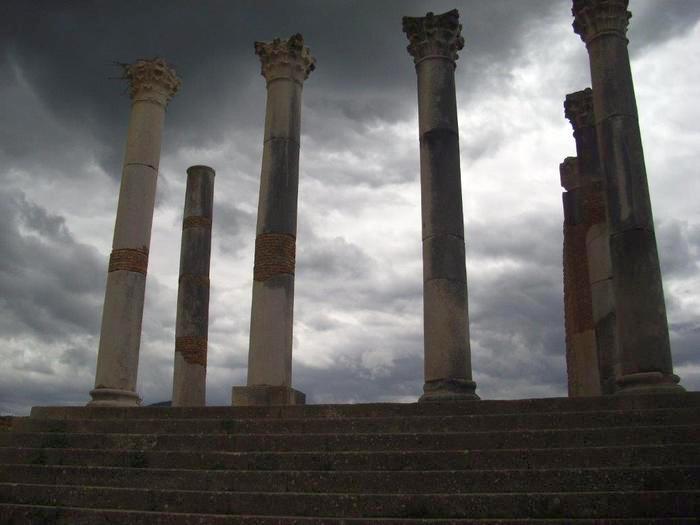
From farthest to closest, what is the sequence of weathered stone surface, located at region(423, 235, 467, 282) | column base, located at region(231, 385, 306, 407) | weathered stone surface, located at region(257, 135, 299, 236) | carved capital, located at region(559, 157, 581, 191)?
carved capital, located at region(559, 157, 581, 191) → weathered stone surface, located at region(257, 135, 299, 236) → column base, located at region(231, 385, 306, 407) → weathered stone surface, located at region(423, 235, 467, 282)

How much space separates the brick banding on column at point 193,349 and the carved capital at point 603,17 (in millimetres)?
15159

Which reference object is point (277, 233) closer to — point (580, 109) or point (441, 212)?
point (441, 212)

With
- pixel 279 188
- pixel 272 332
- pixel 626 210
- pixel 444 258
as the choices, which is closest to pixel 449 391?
pixel 444 258

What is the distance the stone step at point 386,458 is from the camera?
30.7ft

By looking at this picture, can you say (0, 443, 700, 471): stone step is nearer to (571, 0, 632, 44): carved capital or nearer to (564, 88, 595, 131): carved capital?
(571, 0, 632, 44): carved capital

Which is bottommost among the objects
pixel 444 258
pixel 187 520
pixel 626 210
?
pixel 187 520

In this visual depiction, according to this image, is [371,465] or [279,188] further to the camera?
[279,188]

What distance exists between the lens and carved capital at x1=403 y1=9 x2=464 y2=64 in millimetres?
16781

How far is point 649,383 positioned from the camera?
43.1 ft

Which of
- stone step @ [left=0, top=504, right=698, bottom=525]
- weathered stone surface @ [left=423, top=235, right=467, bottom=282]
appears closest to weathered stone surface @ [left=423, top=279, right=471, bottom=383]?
weathered stone surface @ [left=423, top=235, right=467, bottom=282]

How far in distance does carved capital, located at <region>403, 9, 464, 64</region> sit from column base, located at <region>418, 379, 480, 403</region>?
26.4 feet

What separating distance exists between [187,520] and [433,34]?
12.8m

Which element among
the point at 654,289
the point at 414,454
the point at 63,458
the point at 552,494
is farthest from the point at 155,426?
the point at 654,289

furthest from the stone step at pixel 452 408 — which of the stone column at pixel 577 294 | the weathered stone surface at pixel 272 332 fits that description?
the stone column at pixel 577 294
